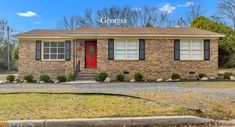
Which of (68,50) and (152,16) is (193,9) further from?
(68,50)

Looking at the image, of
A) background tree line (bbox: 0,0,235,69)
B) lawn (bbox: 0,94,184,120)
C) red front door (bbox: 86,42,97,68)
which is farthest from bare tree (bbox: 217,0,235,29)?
lawn (bbox: 0,94,184,120)

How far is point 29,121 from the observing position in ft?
25.1

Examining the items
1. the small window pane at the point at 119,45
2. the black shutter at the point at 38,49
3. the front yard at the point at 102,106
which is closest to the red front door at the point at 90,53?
the small window pane at the point at 119,45

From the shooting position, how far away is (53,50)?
985 inches

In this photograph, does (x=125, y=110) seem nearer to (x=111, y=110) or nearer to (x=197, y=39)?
(x=111, y=110)

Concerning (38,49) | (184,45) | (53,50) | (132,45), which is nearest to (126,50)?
(132,45)

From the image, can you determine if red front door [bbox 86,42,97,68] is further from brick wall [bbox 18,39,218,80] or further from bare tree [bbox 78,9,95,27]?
bare tree [bbox 78,9,95,27]

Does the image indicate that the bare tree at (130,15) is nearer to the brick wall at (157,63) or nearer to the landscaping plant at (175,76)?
the brick wall at (157,63)

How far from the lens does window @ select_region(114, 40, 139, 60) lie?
23156mm

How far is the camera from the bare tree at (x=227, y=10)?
43.9m

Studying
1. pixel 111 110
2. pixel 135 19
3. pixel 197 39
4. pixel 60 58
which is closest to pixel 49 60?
pixel 60 58

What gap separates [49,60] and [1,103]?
15045mm

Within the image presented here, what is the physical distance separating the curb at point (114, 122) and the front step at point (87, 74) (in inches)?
595

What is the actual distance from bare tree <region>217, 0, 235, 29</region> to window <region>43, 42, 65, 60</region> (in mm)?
25885
